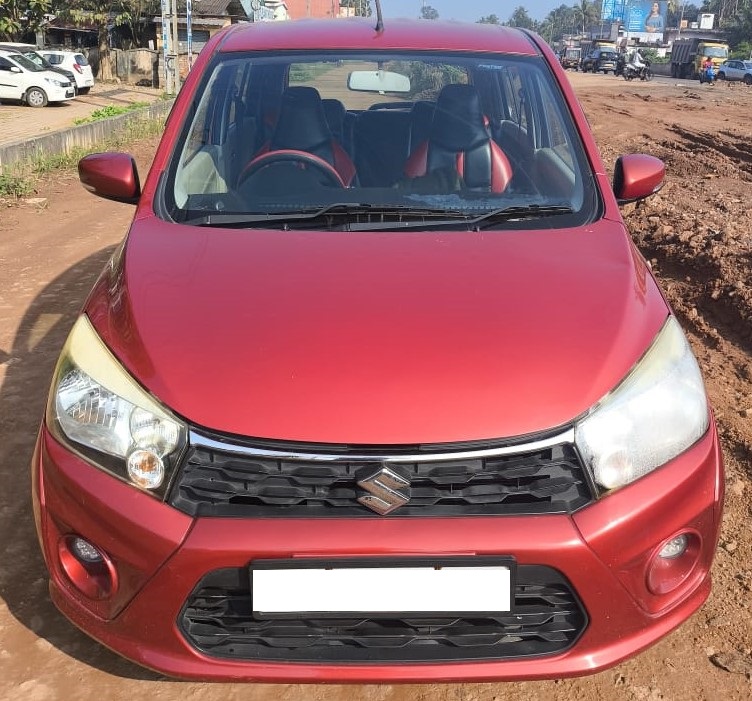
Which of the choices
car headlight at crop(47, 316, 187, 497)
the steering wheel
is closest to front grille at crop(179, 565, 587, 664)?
car headlight at crop(47, 316, 187, 497)

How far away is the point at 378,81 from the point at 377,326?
5.06 ft

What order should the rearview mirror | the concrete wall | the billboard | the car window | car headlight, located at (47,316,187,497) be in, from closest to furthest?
car headlight, located at (47,316,187,497) → the rearview mirror → the concrete wall → the car window → the billboard

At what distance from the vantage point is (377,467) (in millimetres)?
1821

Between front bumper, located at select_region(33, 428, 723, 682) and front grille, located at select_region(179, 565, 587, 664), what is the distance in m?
0.02

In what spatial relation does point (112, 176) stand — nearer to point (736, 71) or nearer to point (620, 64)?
point (736, 71)

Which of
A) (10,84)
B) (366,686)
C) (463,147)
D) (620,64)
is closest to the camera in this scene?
(366,686)

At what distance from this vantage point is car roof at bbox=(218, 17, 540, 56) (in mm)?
3266

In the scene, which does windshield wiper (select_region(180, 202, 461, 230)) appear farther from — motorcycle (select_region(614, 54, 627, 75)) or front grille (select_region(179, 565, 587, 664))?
motorcycle (select_region(614, 54, 627, 75))

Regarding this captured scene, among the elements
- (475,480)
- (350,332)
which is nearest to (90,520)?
(350,332)

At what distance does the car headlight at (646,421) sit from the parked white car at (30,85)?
26532 millimetres

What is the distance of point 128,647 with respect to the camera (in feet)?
6.35

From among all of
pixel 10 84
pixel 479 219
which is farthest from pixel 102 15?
pixel 479 219

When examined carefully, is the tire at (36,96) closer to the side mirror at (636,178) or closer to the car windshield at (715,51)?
the side mirror at (636,178)

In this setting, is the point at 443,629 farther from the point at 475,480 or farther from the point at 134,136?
the point at 134,136
